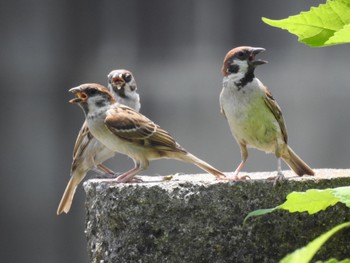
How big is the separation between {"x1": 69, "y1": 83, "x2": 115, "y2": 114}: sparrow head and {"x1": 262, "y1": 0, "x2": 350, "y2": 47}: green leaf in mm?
2144

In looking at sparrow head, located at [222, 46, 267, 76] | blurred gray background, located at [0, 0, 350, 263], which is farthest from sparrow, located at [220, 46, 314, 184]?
blurred gray background, located at [0, 0, 350, 263]

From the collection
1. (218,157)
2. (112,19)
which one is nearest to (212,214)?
(218,157)

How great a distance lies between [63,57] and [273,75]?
1.41 m

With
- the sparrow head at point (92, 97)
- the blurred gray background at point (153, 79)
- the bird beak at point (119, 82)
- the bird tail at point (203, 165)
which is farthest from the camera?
the blurred gray background at point (153, 79)

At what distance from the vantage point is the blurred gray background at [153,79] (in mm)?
6363

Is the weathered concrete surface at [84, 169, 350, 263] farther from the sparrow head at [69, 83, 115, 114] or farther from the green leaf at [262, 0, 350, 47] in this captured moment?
the green leaf at [262, 0, 350, 47]

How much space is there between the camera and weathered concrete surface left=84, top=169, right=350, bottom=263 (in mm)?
2656

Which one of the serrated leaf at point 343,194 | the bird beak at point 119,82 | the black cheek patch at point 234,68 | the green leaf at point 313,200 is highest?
the serrated leaf at point 343,194

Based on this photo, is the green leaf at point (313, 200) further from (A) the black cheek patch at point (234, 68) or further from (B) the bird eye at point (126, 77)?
(B) the bird eye at point (126, 77)

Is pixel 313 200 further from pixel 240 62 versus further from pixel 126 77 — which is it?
pixel 126 77

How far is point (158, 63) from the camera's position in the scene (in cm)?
642

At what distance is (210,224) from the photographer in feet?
8.73

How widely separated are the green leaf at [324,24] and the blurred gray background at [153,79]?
14.9ft

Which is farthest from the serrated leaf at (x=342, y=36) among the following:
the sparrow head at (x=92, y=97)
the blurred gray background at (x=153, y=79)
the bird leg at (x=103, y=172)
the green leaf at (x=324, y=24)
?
the blurred gray background at (x=153, y=79)
